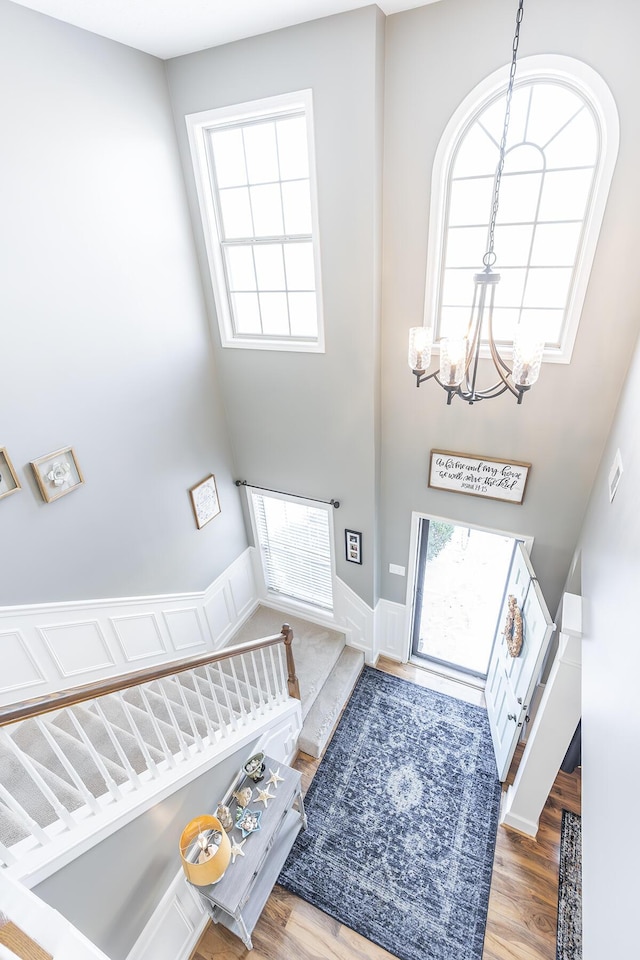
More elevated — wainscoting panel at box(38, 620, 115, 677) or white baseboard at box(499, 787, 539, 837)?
wainscoting panel at box(38, 620, 115, 677)

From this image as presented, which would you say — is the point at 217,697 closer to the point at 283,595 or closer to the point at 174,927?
the point at 174,927

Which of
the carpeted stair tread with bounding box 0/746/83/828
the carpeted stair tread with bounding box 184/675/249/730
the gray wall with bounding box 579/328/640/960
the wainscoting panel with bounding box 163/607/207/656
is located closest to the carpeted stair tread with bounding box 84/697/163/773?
the carpeted stair tread with bounding box 0/746/83/828

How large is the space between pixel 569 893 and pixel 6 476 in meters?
4.77

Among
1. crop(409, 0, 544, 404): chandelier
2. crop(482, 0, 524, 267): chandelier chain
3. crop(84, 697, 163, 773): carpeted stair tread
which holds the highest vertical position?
crop(482, 0, 524, 267): chandelier chain

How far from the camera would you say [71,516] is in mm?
3109

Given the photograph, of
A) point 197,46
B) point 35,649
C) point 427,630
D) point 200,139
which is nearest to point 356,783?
point 427,630

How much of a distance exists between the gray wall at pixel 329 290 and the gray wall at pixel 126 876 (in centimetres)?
253

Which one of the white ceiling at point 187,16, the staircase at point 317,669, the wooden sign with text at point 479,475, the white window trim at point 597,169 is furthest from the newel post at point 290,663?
the white ceiling at point 187,16

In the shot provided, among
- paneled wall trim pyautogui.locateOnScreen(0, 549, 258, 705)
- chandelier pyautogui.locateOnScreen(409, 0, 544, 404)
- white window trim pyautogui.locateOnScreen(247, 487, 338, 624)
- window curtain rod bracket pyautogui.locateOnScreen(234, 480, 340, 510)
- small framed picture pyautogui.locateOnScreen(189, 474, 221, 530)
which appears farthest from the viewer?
white window trim pyautogui.locateOnScreen(247, 487, 338, 624)

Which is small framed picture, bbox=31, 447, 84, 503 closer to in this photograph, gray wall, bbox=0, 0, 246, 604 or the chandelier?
gray wall, bbox=0, 0, 246, 604

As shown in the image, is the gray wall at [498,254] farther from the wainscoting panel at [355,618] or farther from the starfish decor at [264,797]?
the starfish decor at [264,797]

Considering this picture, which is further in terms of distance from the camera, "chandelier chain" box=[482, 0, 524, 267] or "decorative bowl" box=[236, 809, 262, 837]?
"decorative bowl" box=[236, 809, 262, 837]

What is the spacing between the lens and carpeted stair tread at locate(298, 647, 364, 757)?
4.25m

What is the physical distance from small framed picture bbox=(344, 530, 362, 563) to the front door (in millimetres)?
1402
